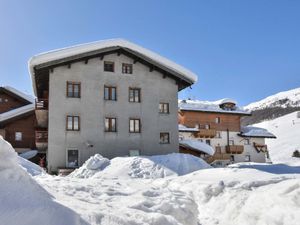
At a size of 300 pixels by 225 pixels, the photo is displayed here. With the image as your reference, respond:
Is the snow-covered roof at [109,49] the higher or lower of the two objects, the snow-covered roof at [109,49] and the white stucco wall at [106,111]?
the higher

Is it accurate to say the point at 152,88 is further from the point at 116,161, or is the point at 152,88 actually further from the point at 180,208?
the point at 180,208

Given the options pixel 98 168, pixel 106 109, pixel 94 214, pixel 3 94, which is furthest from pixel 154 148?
pixel 94 214

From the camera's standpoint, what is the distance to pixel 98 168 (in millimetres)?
18156

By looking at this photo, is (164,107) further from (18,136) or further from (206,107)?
(206,107)

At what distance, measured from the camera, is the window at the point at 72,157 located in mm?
23875

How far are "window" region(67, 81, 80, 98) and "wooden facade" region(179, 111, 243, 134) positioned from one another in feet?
63.7

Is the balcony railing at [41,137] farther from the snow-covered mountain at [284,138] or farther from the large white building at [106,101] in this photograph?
the snow-covered mountain at [284,138]

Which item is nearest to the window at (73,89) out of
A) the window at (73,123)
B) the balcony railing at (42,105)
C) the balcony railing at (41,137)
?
the window at (73,123)

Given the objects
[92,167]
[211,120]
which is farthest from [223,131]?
[92,167]

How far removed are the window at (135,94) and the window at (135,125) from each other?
150 centimetres

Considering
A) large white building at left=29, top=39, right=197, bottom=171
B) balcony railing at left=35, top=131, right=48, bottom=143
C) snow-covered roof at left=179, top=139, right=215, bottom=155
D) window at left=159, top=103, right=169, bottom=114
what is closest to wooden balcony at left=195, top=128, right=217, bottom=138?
snow-covered roof at left=179, top=139, right=215, bottom=155

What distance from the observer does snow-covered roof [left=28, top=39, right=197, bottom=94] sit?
76.7 feet

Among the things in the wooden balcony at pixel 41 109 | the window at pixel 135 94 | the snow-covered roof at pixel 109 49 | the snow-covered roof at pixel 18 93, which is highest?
the snow-covered roof at pixel 109 49

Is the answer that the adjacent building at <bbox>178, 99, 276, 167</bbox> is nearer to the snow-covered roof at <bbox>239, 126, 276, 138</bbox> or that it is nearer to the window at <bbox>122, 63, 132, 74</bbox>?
the snow-covered roof at <bbox>239, 126, 276, 138</bbox>
